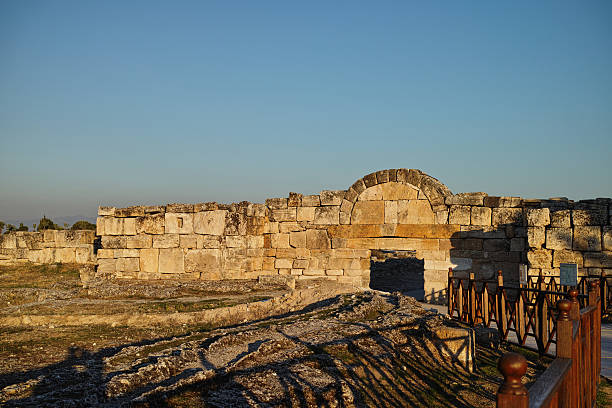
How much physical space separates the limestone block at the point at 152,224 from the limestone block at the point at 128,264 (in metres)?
0.83

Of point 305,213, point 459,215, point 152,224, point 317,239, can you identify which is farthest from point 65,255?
point 459,215

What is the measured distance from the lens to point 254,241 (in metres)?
13.8

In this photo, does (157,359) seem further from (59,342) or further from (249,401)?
(59,342)

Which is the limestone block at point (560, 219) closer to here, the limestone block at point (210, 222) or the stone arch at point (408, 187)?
the stone arch at point (408, 187)

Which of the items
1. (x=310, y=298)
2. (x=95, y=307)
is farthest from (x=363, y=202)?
(x=95, y=307)

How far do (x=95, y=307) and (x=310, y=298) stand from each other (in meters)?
4.57

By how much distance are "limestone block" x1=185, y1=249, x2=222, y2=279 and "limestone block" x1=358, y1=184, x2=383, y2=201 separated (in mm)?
4168

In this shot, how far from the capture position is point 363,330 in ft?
23.5

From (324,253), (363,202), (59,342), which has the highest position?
(363,202)

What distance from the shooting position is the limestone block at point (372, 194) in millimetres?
13078

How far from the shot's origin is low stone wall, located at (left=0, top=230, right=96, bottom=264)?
15624 millimetres

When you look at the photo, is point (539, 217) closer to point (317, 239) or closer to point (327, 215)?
point (327, 215)

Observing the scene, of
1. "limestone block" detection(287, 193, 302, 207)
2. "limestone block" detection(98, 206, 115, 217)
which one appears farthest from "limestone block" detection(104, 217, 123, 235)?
"limestone block" detection(287, 193, 302, 207)

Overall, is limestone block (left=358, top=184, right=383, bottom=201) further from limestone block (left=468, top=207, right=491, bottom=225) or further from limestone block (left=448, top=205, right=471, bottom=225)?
limestone block (left=468, top=207, right=491, bottom=225)
